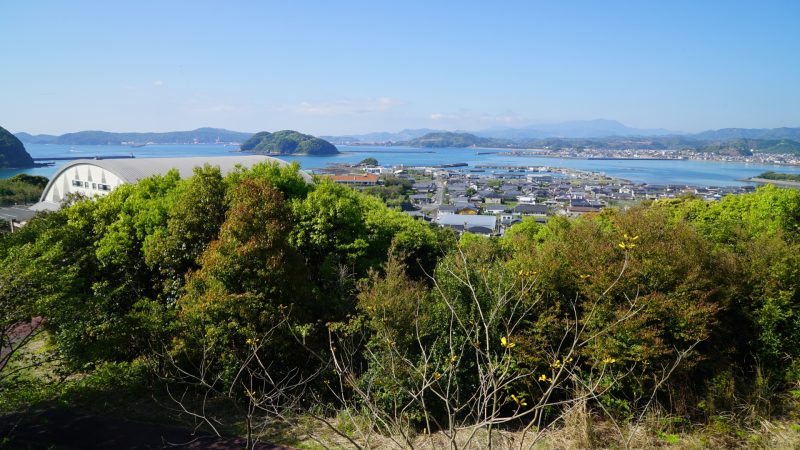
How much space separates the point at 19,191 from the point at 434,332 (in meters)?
33.4

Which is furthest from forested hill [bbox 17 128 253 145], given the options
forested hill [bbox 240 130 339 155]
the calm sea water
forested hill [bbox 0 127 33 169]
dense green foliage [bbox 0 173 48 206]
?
dense green foliage [bbox 0 173 48 206]

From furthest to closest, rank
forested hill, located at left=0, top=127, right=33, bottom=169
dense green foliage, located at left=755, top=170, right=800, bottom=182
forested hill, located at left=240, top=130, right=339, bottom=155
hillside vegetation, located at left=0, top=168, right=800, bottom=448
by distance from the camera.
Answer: forested hill, located at left=240, top=130, right=339, bottom=155 → forested hill, located at left=0, top=127, right=33, bottom=169 → dense green foliage, located at left=755, top=170, right=800, bottom=182 → hillside vegetation, located at left=0, top=168, right=800, bottom=448

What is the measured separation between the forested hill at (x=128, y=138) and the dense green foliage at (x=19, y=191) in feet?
309

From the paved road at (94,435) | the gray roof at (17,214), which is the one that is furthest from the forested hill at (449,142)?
the paved road at (94,435)

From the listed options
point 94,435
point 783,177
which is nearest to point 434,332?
point 94,435

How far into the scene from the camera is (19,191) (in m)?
29.8

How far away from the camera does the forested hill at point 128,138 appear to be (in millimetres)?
114250

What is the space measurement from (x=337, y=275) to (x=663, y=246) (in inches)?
223

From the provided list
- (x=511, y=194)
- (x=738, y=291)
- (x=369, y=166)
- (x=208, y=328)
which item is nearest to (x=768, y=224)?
(x=738, y=291)

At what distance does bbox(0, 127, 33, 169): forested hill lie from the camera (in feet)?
172

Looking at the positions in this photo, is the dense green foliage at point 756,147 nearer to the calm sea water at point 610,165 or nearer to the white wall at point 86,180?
the calm sea water at point 610,165

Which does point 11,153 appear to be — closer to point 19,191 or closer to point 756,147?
point 19,191

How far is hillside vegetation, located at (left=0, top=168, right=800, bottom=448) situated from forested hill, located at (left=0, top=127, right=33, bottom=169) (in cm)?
5676

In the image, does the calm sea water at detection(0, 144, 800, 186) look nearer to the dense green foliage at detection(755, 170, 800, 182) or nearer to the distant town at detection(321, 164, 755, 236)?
the dense green foliage at detection(755, 170, 800, 182)
